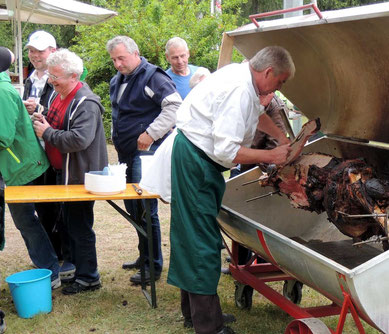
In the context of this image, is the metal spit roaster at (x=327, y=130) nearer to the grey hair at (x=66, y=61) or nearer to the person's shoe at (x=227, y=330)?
the person's shoe at (x=227, y=330)

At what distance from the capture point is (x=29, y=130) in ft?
14.3

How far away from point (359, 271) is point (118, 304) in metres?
2.52

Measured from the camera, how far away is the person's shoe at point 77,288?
466cm

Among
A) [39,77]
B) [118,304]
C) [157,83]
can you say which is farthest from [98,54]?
[118,304]

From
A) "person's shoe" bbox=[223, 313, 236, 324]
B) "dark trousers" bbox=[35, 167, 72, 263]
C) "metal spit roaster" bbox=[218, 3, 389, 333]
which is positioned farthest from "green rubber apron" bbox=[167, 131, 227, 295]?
"dark trousers" bbox=[35, 167, 72, 263]

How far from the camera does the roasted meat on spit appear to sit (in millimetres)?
3227

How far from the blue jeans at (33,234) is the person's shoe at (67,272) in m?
0.21

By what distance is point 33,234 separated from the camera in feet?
15.0

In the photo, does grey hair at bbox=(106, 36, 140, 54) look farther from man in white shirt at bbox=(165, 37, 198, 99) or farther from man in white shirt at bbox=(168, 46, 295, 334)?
man in white shirt at bbox=(168, 46, 295, 334)

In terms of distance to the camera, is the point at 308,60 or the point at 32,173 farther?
the point at 32,173

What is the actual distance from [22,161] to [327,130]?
2351 millimetres

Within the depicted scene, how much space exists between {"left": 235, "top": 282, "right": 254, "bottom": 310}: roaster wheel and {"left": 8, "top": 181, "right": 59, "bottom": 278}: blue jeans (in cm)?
154

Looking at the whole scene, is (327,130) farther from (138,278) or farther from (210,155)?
(138,278)

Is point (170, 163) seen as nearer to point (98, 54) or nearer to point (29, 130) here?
point (29, 130)
